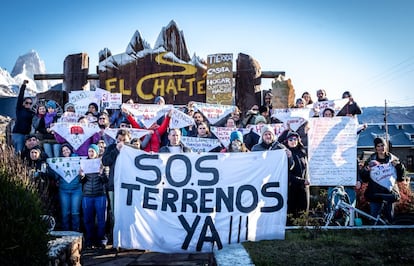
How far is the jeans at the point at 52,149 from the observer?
7.71 m

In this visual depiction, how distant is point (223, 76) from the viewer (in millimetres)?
10141

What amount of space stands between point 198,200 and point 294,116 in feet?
11.6

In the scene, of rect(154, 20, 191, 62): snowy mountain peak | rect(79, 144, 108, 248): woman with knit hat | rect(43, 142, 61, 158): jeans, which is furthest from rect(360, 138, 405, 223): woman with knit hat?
rect(154, 20, 191, 62): snowy mountain peak

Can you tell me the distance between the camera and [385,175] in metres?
6.07

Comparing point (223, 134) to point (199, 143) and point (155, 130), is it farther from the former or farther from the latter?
point (155, 130)

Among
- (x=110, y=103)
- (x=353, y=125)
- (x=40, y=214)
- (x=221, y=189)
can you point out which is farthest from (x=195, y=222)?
(x=110, y=103)

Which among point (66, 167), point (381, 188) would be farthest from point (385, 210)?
point (66, 167)

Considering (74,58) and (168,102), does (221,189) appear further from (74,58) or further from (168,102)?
(74,58)

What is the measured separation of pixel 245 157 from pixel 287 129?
7.04 ft

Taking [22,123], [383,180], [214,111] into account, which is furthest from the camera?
[214,111]

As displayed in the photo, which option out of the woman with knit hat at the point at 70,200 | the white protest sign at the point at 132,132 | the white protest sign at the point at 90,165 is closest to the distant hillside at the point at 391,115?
the white protest sign at the point at 132,132

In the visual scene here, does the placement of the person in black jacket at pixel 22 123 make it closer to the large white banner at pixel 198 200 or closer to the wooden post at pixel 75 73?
the wooden post at pixel 75 73

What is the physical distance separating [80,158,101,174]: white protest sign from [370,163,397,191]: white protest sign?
4593mm

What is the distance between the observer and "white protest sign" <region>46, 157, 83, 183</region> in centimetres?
635
